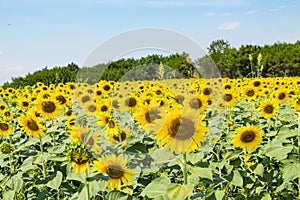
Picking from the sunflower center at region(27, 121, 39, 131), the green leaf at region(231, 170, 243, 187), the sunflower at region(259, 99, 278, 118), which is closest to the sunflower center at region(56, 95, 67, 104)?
the sunflower center at region(27, 121, 39, 131)

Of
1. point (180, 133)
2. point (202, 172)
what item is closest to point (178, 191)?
point (202, 172)

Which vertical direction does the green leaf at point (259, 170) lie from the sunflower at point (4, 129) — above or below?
below

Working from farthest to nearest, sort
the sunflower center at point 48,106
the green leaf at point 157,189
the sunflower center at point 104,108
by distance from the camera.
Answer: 1. the sunflower center at point 104,108
2. the sunflower center at point 48,106
3. the green leaf at point 157,189

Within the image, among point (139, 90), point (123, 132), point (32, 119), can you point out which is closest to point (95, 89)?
point (139, 90)

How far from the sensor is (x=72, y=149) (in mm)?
2578

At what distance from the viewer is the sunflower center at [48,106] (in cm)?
426

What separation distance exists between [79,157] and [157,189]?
550mm

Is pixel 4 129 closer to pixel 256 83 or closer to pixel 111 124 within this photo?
pixel 111 124

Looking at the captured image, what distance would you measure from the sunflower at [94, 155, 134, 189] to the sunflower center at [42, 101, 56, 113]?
1738mm

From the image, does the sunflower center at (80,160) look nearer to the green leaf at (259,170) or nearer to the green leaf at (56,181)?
the green leaf at (56,181)

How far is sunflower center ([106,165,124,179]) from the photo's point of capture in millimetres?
2631

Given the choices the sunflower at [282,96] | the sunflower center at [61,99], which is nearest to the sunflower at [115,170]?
the sunflower center at [61,99]

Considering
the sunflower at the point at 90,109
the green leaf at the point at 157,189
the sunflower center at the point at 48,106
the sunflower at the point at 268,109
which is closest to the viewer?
the green leaf at the point at 157,189

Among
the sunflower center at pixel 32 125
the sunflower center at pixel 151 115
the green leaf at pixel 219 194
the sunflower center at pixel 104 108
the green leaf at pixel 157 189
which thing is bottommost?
the green leaf at pixel 219 194
